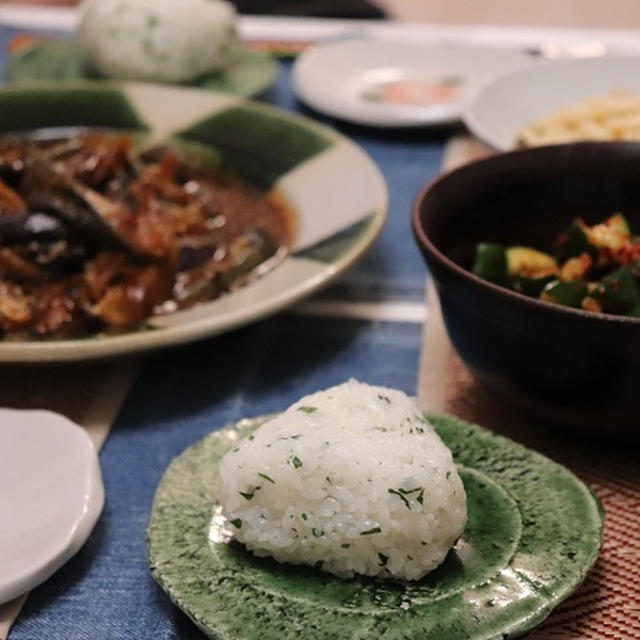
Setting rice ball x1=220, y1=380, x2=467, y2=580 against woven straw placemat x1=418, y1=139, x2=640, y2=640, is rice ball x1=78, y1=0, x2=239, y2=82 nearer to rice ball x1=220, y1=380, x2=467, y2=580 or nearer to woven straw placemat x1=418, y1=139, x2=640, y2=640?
woven straw placemat x1=418, y1=139, x2=640, y2=640

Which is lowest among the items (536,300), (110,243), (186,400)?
(186,400)

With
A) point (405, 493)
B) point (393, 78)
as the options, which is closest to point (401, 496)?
point (405, 493)

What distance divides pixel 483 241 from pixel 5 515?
2.19 feet

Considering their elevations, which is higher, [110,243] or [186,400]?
[110,243]

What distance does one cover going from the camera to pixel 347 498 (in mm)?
829

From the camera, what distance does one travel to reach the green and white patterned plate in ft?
3.85

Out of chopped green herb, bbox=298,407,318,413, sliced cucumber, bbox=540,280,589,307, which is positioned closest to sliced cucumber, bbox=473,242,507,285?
sliced cucumber, bbox=540,280,589,307

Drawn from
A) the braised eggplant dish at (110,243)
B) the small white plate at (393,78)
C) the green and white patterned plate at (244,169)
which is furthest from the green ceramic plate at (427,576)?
the small white plate at (393,78)

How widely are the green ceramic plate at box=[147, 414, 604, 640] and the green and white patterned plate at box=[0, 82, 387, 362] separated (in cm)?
24

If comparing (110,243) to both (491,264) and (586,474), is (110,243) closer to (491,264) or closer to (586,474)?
(491,264)

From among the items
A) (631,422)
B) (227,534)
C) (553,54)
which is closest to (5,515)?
(227,534)

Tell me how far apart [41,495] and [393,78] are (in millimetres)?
1545

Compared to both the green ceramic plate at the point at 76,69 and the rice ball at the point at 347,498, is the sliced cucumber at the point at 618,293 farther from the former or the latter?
the green ceramic plate at the point at 76,69

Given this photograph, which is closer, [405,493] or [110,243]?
[405,493]
